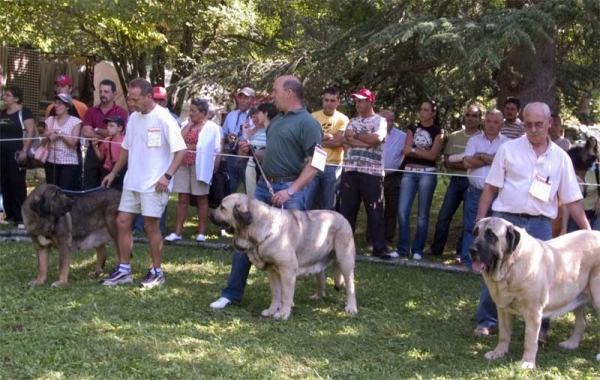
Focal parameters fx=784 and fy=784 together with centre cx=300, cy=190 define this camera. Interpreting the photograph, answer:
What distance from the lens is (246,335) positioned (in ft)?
20.0

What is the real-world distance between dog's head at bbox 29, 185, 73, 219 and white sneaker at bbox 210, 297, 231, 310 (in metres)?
1.80

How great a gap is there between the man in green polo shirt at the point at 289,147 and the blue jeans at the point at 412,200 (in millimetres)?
3151

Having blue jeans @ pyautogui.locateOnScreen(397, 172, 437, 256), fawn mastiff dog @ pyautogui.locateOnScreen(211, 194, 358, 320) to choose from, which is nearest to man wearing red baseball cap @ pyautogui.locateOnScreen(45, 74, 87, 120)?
blue jeans @ pyautogui.locateOnScreen(397, 172, 437, 256)

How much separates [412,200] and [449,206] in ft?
1.63

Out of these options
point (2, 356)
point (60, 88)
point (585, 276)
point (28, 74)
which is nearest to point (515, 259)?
point (585, 276)

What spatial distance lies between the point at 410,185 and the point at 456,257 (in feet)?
3.73

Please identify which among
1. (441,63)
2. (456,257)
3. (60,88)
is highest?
(441,63)

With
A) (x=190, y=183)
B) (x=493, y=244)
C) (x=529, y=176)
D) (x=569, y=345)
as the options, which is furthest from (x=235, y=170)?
(x=493, y=244)

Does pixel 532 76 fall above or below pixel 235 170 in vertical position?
above

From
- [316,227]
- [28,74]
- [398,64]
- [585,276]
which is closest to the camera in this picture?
[585,276]

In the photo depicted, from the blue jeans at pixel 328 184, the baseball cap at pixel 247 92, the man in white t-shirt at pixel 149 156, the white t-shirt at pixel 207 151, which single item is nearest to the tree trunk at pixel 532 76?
the blue jeans at pixel 328 184

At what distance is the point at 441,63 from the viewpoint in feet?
33.5

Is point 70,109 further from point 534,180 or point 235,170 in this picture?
point 534,180

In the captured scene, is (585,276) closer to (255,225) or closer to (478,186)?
(255,225)
